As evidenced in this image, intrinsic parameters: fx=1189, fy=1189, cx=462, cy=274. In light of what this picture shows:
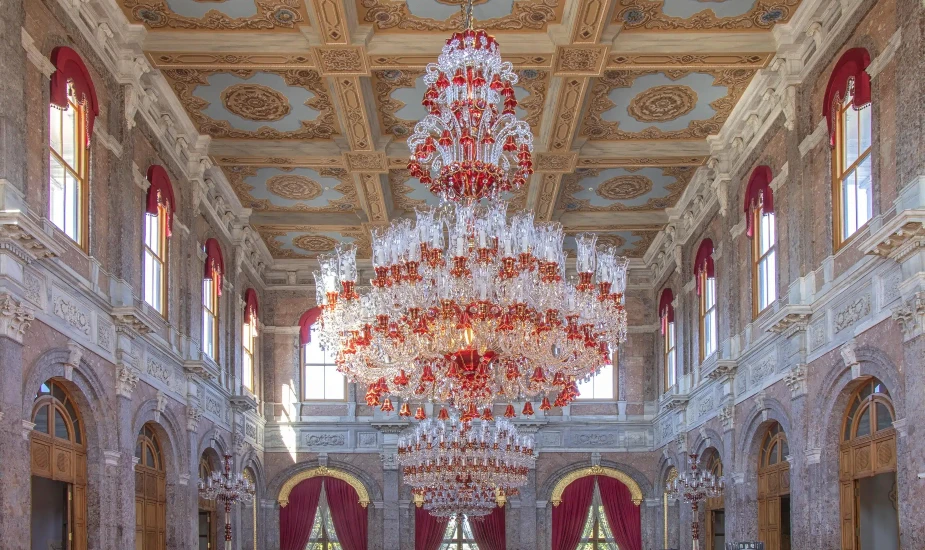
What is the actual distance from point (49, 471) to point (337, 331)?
394cm

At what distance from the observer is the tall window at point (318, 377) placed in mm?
29922

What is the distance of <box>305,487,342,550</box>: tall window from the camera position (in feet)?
95.3

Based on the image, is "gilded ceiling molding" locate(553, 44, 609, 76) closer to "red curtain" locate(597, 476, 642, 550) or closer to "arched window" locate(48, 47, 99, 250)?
"arched window" locate(48, 47, 99, 250)

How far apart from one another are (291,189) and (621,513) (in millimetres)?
11621

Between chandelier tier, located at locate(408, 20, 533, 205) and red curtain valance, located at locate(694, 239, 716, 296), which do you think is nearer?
chandelier tier, located at locate(408, 20, 533, 205)

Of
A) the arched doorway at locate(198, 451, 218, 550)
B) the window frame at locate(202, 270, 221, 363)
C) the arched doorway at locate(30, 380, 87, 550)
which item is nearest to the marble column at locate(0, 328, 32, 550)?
the arched doorway at locate(30, 380, 87, 550)

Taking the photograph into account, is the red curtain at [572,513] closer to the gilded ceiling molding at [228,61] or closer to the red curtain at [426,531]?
the red curtain at [426,531]

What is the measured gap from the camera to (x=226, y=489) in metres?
21.9

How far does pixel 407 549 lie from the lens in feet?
94.6

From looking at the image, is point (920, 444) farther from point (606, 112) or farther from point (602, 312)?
point (606, 112)

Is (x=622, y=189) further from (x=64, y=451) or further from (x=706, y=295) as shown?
(x=64, y=451)

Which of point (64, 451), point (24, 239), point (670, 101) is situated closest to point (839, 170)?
point (670, 101)

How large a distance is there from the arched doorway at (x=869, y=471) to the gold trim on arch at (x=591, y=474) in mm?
12342

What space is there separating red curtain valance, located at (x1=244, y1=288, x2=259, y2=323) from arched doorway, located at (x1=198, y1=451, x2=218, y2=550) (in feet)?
16.4
